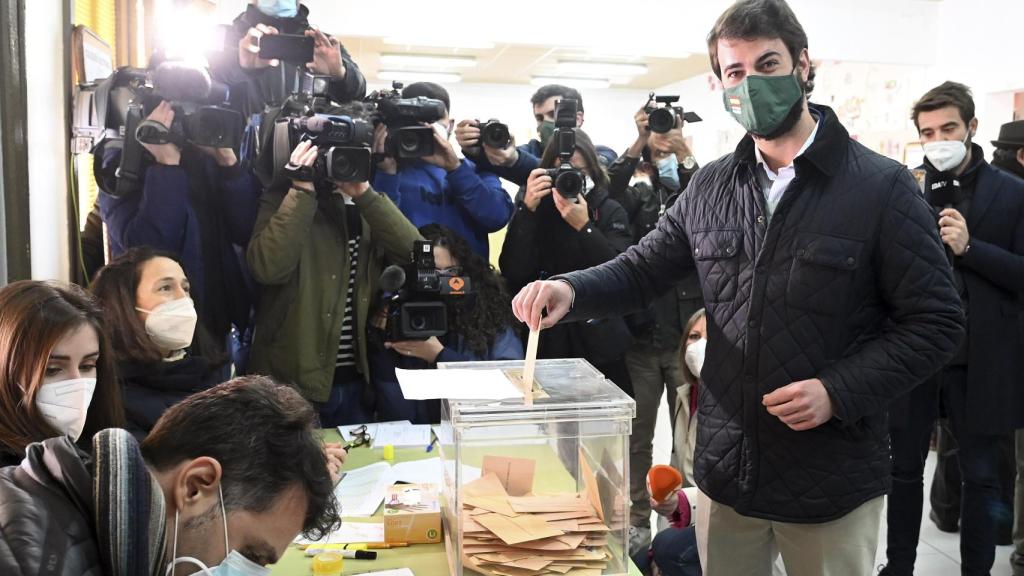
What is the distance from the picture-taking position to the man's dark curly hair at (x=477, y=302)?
2.60 m

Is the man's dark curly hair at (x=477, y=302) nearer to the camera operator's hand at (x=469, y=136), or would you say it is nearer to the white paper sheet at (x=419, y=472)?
the camera operator's hand at (x=469, y=136)

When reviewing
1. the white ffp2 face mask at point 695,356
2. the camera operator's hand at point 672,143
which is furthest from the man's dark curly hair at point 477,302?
the camera operator's hand at point 672,143

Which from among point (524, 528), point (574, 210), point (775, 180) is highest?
point (775, 180)

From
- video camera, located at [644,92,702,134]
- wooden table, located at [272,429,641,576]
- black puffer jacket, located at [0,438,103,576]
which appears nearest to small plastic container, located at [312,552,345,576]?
wooden table, located at [272,429,641,576]

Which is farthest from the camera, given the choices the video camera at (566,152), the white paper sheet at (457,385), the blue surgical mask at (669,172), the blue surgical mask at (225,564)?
the blue surgical mask at (669,172)

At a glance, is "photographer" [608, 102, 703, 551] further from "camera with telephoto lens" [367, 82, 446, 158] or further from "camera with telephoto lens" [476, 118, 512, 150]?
"camera with telephoto lens" [367, 82, 446, 158]

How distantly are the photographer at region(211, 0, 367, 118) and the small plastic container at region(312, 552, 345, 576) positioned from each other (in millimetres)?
1593

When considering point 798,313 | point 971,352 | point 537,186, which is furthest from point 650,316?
point 798,313

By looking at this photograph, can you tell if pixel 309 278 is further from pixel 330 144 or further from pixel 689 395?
pixel 689 395

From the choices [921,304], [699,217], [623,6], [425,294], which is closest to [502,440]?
[699,217]

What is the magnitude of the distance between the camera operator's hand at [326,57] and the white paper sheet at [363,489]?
4.41 ft

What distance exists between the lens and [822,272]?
56.5 inches

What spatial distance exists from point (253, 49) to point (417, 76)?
15.5 ft

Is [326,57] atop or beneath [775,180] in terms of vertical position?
atop
